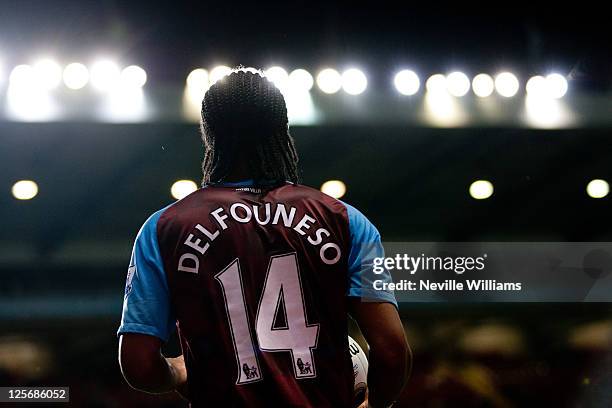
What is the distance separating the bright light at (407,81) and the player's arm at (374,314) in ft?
9.15

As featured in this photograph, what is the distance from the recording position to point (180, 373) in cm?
101

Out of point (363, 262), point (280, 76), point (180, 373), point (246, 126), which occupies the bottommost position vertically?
→ point (180, 373)

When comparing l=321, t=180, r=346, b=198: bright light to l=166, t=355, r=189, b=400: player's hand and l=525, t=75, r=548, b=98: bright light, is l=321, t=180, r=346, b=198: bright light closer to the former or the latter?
l=525, t=75, r=548, b=98: bright light

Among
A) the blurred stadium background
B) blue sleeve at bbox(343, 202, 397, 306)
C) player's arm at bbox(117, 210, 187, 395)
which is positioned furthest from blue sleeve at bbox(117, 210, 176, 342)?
the blurred stadium background

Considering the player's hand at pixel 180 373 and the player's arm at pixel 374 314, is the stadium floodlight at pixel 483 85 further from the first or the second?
the player's hand at pixel 180 373

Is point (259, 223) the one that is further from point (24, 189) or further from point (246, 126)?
point (24, 189)

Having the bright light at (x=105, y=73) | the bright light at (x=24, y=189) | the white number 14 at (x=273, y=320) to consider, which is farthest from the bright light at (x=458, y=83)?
the white number 14 at (x=273, y=320)

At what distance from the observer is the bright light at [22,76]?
354 cm

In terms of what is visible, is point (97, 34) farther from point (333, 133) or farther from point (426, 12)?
point (426, 12)

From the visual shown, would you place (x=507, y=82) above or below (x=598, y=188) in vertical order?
above

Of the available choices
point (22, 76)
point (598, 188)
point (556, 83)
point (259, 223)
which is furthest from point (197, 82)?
point (259, 223)

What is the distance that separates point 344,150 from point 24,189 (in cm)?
192

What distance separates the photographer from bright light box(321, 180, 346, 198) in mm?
4387

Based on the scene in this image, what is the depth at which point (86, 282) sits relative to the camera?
4.30 metres
